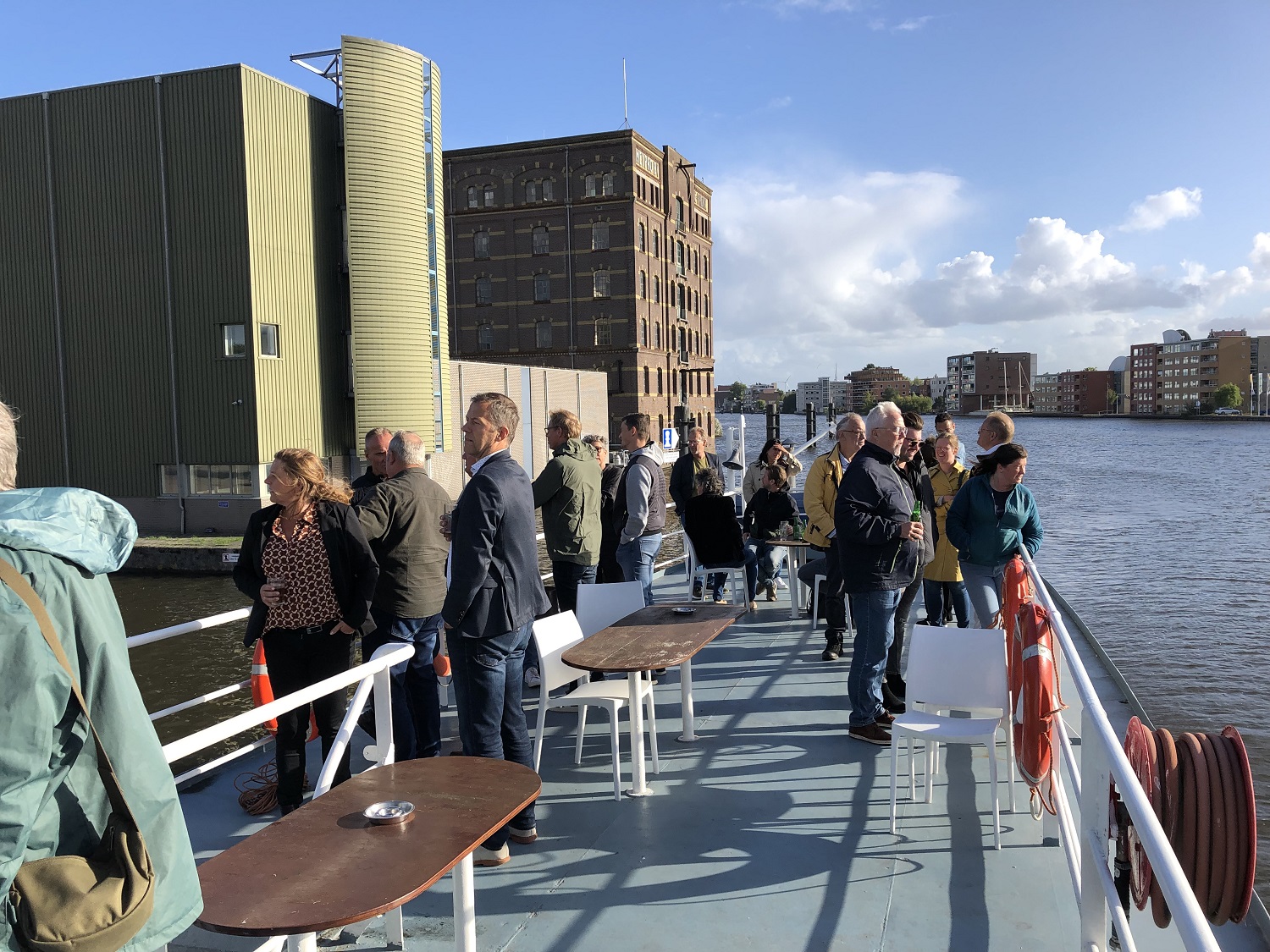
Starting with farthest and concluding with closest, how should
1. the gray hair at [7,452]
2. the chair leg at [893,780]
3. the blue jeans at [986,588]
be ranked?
the blue jeans at [986,588], the chair leg at [893,780], the gray hair at [7,452]

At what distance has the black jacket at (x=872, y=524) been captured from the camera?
540 cm

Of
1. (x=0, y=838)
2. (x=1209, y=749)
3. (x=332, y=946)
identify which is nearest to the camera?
(x=0, y=838)

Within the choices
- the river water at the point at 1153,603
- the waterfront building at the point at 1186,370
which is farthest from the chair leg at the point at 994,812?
the waterfront building at the point at 1186,370

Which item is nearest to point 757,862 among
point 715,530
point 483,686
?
point 483,686

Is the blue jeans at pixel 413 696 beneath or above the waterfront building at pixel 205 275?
beneath

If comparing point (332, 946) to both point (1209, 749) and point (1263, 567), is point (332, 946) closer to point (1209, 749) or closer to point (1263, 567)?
point (1209, 749)

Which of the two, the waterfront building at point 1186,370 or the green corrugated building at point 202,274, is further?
→ the waterfront building at point 1186,370

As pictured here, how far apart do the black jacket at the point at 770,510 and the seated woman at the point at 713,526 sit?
31.4 inches

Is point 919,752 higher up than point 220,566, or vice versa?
point 919,752

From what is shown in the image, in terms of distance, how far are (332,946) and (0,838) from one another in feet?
7.70

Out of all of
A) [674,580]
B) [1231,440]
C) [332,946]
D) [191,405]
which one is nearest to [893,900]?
[332,946]

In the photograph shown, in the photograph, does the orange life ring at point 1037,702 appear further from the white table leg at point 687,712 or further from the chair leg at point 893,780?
the white table leg at point 687,712

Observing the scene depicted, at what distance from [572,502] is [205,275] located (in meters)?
24.8

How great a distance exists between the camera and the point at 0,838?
1.50m
